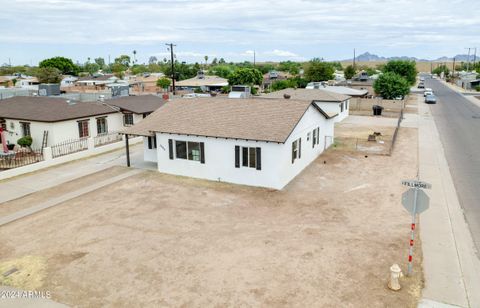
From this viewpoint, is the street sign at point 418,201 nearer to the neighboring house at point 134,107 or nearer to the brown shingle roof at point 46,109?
the brown shingle roof at point 46,109

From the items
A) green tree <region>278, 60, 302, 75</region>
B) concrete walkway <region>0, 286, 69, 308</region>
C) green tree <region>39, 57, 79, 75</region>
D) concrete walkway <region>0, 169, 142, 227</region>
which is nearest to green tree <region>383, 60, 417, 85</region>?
green tree <region>278, 60, 302, 75</region>

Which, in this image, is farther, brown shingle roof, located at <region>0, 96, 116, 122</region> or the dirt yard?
brown shingle roof, located at <region>0, 96, 116, 122</region>

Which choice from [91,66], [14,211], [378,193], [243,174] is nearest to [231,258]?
[243,174]

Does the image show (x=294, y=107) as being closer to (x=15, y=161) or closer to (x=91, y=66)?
(x=15, y=161)

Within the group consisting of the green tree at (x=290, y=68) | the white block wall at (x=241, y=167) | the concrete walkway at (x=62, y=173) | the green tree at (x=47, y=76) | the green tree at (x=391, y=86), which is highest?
the green tree at (x=290, y=68)

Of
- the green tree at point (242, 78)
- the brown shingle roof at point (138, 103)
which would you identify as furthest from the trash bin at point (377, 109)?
the green tree at point (242, 78)

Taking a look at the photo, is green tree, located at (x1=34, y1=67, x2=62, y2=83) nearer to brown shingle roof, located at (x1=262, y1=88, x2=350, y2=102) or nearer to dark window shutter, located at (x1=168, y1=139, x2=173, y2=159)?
brown shingle roof, located at (x1=262, y1=88, x2=350, y2=102)

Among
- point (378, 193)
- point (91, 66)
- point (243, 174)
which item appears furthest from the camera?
point (91, 66)
